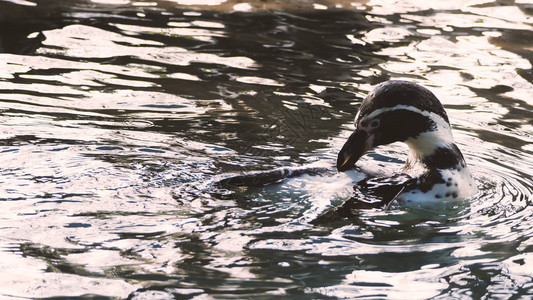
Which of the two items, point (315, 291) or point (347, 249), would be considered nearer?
point (315, 291)

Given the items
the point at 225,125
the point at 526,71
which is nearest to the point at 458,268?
the point at 225,125

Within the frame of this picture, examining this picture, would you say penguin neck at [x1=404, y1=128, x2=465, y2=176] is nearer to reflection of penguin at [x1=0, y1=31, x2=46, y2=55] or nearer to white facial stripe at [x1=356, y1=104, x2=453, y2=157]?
white facial stripe at [x1=356, y1=104, x2=453, y2=157]

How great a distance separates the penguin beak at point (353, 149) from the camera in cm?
675

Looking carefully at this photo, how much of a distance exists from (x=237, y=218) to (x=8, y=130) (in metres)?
2.52

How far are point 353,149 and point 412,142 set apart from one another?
437 millimetres

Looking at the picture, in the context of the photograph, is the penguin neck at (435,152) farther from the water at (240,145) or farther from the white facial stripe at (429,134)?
the water at (240,145)

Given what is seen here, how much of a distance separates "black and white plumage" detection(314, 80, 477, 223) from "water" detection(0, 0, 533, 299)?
0.45 ft

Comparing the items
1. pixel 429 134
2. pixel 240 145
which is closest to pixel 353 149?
pixel 429 134

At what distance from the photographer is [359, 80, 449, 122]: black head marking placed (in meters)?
6.64

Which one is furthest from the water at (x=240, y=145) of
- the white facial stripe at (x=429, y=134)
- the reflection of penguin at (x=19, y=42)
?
the white facial stripe at (x=429, y=134)

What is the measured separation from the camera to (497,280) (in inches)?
212

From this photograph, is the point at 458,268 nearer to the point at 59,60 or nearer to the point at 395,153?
the point at 395,153

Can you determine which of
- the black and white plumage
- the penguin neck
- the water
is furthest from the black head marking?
the water

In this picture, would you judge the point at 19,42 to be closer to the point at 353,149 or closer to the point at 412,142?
the point at 353,149
